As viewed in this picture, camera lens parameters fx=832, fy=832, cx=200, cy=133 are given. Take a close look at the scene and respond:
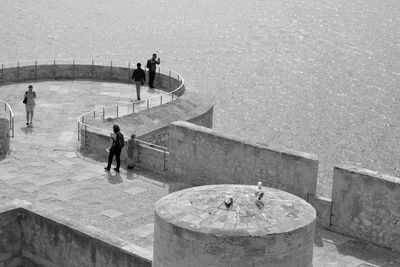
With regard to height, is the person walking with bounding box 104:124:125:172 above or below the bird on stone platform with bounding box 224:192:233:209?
below

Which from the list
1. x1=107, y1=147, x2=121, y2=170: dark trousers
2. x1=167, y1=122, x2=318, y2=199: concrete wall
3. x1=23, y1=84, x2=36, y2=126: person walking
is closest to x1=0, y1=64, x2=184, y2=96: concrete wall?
x1=23, y1=84, x2=36, y2=126: person walking

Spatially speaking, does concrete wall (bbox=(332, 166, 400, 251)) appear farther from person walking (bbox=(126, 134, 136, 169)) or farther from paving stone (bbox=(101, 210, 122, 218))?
person walking (bbox=(126, 134, 136, 169))

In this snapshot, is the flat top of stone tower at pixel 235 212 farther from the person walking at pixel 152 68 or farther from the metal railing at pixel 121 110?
the person walking at pixel 152 68

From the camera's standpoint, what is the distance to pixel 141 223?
18.2 m

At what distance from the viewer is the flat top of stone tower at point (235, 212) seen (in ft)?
36.4

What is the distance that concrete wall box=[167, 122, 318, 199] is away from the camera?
723 inches

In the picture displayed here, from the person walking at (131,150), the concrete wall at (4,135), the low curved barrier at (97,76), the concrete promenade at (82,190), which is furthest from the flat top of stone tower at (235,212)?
the low curved barrier at (97,76)

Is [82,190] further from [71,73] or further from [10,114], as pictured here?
[71,73]

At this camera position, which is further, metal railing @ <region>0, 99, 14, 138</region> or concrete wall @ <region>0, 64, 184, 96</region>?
concrete wall @ <region>0, 64, 184, 96</region>

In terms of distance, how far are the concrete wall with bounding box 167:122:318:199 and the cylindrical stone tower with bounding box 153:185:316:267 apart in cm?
641

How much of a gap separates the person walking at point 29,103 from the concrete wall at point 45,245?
8645 mm

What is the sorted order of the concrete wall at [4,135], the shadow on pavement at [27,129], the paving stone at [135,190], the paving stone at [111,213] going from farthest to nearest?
the shadow on pavement at [27,129] → the concrete wall at [4,135] → the paving stone at [135,190] → the paving stone at [111,213]

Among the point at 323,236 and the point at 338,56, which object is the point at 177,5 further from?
the point at 323,236

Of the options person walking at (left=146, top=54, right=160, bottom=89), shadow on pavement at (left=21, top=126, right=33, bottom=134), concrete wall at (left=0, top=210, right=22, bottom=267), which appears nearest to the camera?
concrete wall at (left=0, top=210, right=22, bottom=267)
